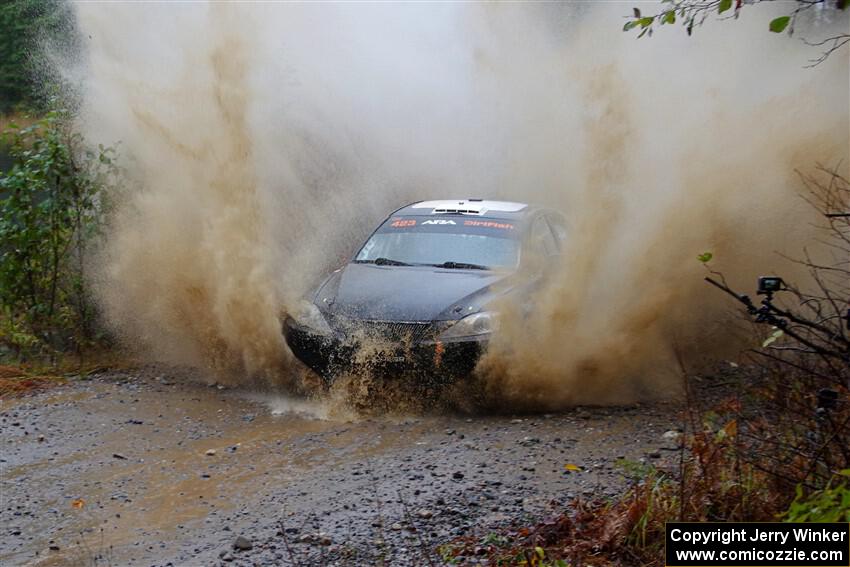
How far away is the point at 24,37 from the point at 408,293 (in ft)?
51.4

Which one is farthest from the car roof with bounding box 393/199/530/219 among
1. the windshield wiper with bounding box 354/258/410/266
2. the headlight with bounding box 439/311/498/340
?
the headlight with bounding box 439/311/498/340

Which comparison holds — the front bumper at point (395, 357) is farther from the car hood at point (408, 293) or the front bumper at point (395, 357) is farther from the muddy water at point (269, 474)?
the muddy water at point (269, 474)

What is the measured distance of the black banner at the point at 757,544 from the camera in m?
3.77

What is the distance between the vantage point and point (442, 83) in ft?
55.8

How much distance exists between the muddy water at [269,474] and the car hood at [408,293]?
0.89 metres

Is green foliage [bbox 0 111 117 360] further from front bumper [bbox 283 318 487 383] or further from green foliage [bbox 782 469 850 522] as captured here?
green foliage [bbox 782 469 850 522]

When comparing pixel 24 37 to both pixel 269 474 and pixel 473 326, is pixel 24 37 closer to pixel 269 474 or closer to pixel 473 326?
pixel 473 326

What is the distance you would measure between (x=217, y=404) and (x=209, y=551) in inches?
135

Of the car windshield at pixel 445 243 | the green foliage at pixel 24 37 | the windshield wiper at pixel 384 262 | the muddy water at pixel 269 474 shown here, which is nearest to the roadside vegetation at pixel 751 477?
the muddy water at pixel 269 474

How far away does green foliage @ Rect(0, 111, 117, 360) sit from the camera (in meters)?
10.2

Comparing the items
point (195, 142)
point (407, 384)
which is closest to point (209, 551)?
point (407, 384)

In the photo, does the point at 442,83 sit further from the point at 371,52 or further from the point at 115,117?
the point at 115,117

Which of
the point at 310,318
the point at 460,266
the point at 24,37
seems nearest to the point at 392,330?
the point at 310,318

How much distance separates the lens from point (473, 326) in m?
7.76
